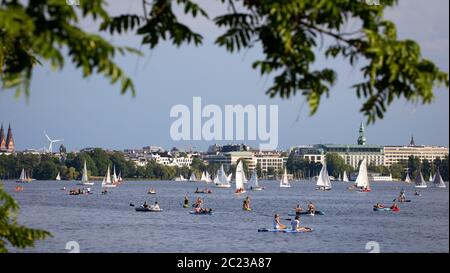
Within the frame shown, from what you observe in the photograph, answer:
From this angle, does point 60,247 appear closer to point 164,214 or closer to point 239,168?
point 164,214

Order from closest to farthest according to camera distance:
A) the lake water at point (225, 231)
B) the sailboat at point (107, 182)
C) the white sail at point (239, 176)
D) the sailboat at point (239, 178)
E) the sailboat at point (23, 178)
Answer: the lake water at point (225, 231) → the white sail at point (239, 176) → the sailboat at point (239, 178) → the sailboat at point (107, 182) → the sailboat at point (23, 178)

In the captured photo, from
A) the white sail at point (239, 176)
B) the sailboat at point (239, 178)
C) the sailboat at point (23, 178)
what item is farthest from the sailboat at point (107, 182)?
Answer: the white sail at point (239, 176)

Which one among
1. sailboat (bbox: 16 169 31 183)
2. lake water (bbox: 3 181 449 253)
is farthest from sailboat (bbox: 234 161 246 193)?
sailboat (bbox: 16 169 31 183)

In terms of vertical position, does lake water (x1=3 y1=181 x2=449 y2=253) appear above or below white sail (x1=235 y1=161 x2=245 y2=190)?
below

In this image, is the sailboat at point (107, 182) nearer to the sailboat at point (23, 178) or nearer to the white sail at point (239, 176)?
the sailboat at point (23, 178)

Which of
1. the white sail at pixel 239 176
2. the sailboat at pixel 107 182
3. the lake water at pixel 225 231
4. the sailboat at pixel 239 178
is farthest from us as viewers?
the sailboat at pixel 107 182

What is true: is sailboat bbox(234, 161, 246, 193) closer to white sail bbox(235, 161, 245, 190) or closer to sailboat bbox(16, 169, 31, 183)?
white sail bbox(235, 161, 245, 190)

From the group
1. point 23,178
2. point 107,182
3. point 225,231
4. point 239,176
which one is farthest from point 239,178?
point 23,178

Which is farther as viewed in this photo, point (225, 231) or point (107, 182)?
point (107, 182)

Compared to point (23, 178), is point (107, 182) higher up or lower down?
lower down

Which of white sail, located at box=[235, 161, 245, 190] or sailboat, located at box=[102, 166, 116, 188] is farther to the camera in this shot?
sailboat, located at box=[102, 166, 116, 188]

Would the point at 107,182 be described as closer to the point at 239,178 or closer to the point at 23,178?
the point at 23,178

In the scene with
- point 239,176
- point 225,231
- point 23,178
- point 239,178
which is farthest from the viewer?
point 23,178
